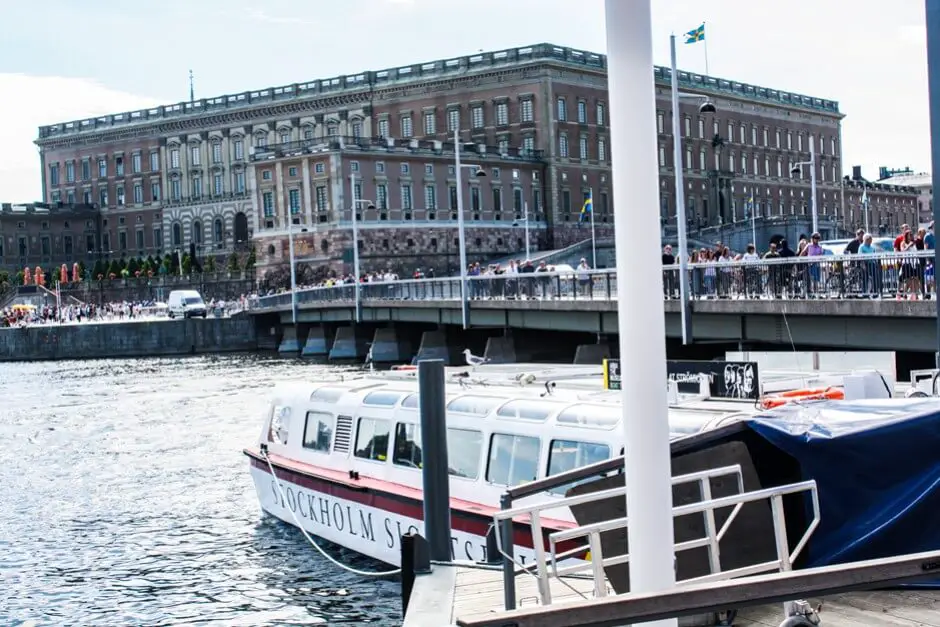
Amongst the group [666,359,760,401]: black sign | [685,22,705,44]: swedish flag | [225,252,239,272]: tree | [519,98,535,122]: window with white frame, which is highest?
[519,98,535,122]: window with white frame

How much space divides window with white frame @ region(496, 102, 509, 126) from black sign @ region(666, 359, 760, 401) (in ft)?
296

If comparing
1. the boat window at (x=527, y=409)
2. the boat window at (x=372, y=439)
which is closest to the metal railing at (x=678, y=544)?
the boat window at (x=527, y=409)

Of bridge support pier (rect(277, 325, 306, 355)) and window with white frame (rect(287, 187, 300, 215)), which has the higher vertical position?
window with white frame (rect(287, 187, 300, 215))

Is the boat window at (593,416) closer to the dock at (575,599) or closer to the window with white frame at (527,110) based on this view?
the dock at (575,599)

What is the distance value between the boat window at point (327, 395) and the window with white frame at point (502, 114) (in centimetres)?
8629

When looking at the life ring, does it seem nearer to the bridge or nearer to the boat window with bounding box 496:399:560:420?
the bridge

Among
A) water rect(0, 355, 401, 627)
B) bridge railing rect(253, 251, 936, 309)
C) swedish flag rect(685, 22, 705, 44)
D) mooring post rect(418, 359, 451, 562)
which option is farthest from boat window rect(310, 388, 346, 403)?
swedish flag rect(685, 22, 705, 44)

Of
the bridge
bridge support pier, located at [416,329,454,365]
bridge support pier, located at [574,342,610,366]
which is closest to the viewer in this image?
the bridge

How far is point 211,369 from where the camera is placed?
62781mm

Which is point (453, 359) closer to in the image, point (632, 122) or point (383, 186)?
point (383, 186)

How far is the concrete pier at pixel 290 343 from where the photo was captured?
74750mm

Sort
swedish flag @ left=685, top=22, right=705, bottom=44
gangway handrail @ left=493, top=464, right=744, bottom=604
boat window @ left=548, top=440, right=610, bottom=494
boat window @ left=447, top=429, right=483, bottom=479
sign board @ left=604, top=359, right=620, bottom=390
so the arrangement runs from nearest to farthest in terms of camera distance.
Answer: gangway handrail @ left=493, top=464, right=744, bottom=604, boat window @ left=548, top=440, right=610, bottom=494, boat window @ left=447, top=429, right=483, bottom=479, sign board @ left=604, top=359, right=620, bottom=390, swedish flag @ left=685, top=22, right=705, bottom=44

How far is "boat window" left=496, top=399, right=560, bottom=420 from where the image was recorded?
1594cm

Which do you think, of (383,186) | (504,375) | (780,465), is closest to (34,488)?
(504,375)
